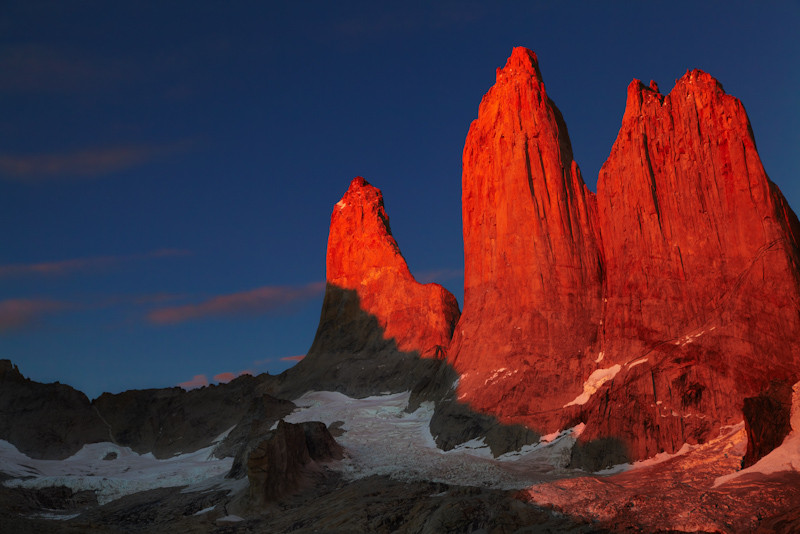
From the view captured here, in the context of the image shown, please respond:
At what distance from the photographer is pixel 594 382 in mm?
39906

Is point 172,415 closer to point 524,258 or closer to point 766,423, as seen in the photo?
point 524,258

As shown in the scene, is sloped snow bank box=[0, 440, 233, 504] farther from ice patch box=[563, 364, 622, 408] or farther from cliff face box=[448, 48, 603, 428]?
ice patch box=[563, 364, 622, 408]

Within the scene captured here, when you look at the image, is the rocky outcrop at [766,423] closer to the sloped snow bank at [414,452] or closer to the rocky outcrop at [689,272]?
the rocky outcrop at [689,272]

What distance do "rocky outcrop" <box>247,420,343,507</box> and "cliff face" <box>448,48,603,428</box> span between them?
9309 mm

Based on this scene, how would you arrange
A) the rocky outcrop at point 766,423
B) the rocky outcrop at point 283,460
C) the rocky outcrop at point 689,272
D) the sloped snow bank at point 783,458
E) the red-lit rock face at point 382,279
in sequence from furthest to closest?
the red-lit rock face at point 382,279 < the rocky outcrop at point 283,460 < the rocky outcrop at point 689,272 < the rocky outcrop at point 766,423 < the sloped snow bank at point 783,458

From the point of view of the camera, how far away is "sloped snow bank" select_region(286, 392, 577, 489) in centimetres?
3431

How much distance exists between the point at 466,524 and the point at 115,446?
49.8 meters

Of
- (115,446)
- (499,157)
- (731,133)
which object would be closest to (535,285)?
(499,157)

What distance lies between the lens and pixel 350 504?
3111 centimetres

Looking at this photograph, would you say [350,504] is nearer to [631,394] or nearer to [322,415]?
[631,394]

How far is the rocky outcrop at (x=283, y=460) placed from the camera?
35.2 meters

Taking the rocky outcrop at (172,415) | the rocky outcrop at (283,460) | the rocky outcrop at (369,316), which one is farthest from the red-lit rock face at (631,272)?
the rocky outcrop at (172,415)

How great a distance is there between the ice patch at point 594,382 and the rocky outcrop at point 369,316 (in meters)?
23.9

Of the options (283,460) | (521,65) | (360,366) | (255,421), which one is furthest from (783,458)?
(360,366)
